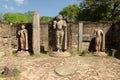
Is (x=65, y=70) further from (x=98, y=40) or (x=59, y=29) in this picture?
(x=98, y=40)

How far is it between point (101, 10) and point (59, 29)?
15.1 meters

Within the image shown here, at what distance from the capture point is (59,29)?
40.4 ft

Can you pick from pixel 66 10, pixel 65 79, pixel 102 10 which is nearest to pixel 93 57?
pixel 65 79

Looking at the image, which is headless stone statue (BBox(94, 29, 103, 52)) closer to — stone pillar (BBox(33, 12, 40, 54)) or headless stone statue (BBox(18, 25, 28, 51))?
stone pillar (BBox(33, 12, 40, 54))

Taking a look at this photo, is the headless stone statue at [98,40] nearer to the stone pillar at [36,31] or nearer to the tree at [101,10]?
the stone pillar at [36,31]

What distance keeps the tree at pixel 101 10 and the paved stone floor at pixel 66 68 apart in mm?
15057

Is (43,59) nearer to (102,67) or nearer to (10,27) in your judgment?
(102,67)

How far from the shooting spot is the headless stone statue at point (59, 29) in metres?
12.3

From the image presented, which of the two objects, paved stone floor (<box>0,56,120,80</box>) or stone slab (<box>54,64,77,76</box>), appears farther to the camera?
stone slab (<box>54,64,77,76</box>)

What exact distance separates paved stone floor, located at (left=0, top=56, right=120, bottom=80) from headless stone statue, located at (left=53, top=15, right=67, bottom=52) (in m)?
1.14

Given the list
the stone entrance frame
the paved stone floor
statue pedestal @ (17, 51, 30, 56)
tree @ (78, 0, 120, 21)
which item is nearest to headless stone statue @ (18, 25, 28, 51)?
statue pedestal @ (17, 51, 30, 56)

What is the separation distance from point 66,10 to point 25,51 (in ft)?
86.6

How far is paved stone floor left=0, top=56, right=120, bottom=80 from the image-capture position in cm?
927

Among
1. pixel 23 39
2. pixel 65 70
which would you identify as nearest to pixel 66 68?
pixel 65 70
